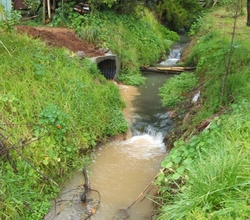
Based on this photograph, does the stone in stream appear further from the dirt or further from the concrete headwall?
the concrete headwall

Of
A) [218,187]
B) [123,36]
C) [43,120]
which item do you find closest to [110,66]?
[123,36]

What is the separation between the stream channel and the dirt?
1936 millimetres

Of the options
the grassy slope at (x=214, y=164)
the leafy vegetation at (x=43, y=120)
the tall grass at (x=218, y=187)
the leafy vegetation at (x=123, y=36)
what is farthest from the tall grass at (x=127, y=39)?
the tall grass at (x=218, y=187)

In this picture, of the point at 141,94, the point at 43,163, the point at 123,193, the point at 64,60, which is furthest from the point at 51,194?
the point at 141,94

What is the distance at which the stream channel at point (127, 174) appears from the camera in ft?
14.1

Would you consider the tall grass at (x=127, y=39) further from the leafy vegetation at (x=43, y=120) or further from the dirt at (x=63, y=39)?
the leafy vegetation at (x=43, y=120)

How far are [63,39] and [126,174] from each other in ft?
16.2

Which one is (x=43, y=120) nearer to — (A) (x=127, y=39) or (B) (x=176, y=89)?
(B) (x=176, y=89)

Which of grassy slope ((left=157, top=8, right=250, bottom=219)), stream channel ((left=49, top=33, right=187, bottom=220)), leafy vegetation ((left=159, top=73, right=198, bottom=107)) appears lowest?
stream channel ((left=49, top=33, right=187, bottom=220))

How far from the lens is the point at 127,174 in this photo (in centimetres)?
516

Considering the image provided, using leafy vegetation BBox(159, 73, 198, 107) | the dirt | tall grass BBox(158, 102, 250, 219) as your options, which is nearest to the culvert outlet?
the dirt

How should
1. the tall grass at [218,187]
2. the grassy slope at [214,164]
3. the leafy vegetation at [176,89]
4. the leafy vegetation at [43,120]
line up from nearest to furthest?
the tall grass at [218,187] < the grassy slope at [214,164] < the leafy vegetation at [43,120] < the leafy vegetation at [176,89]

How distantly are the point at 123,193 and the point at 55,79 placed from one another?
266 centimetres

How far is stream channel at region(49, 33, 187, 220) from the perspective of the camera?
14.1 feet
